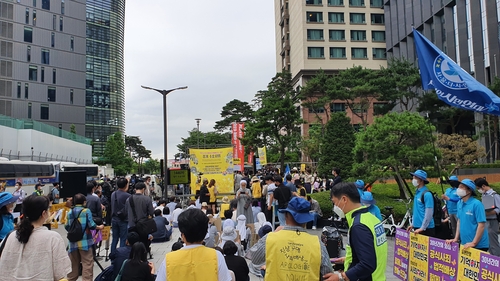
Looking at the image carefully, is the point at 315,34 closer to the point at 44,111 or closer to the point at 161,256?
the point at 44,111

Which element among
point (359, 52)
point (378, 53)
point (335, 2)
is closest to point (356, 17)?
point (335, 2)

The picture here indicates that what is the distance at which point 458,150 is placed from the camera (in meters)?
28.1

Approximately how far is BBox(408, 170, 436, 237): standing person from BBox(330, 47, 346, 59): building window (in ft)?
176

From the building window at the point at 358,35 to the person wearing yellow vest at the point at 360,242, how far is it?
59.6 meters

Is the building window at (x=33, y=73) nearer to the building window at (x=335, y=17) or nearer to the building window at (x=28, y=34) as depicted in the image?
the building window at (x=28, y=34)

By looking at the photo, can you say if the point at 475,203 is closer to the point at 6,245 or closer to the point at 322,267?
the point at 322,267

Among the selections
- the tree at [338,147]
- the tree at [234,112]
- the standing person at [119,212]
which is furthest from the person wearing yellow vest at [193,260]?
the tree at [234,112]

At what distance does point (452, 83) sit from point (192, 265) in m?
6.59

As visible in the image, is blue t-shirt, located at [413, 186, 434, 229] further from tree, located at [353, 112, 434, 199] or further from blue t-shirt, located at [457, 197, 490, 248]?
tree, located at [353, 112, 434, 199]

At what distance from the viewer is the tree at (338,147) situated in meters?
25.0

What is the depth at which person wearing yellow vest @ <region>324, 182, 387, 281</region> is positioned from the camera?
313 centimetres

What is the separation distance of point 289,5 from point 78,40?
35.3 metres

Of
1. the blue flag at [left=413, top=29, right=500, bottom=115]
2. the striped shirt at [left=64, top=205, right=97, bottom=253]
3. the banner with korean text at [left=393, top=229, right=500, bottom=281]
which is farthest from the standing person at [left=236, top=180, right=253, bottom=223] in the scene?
the blue flag at [left=413, top=29, right=500, bottom=115]

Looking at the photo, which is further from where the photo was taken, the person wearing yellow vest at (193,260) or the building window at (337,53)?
the building window at (337,53)
